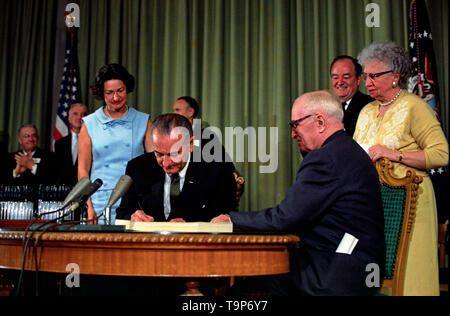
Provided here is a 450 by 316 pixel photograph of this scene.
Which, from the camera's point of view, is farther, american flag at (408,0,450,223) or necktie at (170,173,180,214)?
american flag at (408,0,450,223)

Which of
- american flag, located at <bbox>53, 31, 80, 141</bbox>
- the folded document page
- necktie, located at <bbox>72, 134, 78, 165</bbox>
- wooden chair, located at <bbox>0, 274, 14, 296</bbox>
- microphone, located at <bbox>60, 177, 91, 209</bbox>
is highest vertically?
american flag, located at <bbox>53, 31, 80, 141</bbox>

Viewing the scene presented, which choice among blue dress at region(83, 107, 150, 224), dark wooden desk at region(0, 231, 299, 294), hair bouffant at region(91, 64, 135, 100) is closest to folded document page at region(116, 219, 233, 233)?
dark wooden desk at region(0, 231, 299, 294)

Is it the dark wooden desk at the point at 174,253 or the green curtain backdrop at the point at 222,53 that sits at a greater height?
the green curtain backdrop at the point at 222,53

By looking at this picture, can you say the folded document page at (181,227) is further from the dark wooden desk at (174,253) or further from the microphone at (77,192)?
the microphone at (77,192)

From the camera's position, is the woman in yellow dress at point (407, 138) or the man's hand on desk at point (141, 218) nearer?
the man's hand on desk at point (141, 218)

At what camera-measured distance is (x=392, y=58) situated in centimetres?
299

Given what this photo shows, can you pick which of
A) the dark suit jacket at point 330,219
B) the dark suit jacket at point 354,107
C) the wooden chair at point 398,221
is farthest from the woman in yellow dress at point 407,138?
the dark suit jacket at point 330,219

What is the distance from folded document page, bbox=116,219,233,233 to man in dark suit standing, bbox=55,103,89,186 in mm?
3565

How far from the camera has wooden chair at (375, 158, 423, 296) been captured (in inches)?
83.0

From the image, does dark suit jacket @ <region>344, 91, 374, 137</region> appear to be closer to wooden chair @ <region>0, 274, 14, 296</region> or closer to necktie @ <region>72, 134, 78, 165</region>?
wooden chair @ <region>0, 274, 14, 296</region>

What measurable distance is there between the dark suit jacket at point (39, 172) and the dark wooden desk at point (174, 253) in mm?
3960

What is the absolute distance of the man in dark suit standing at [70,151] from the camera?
520 centimetres
